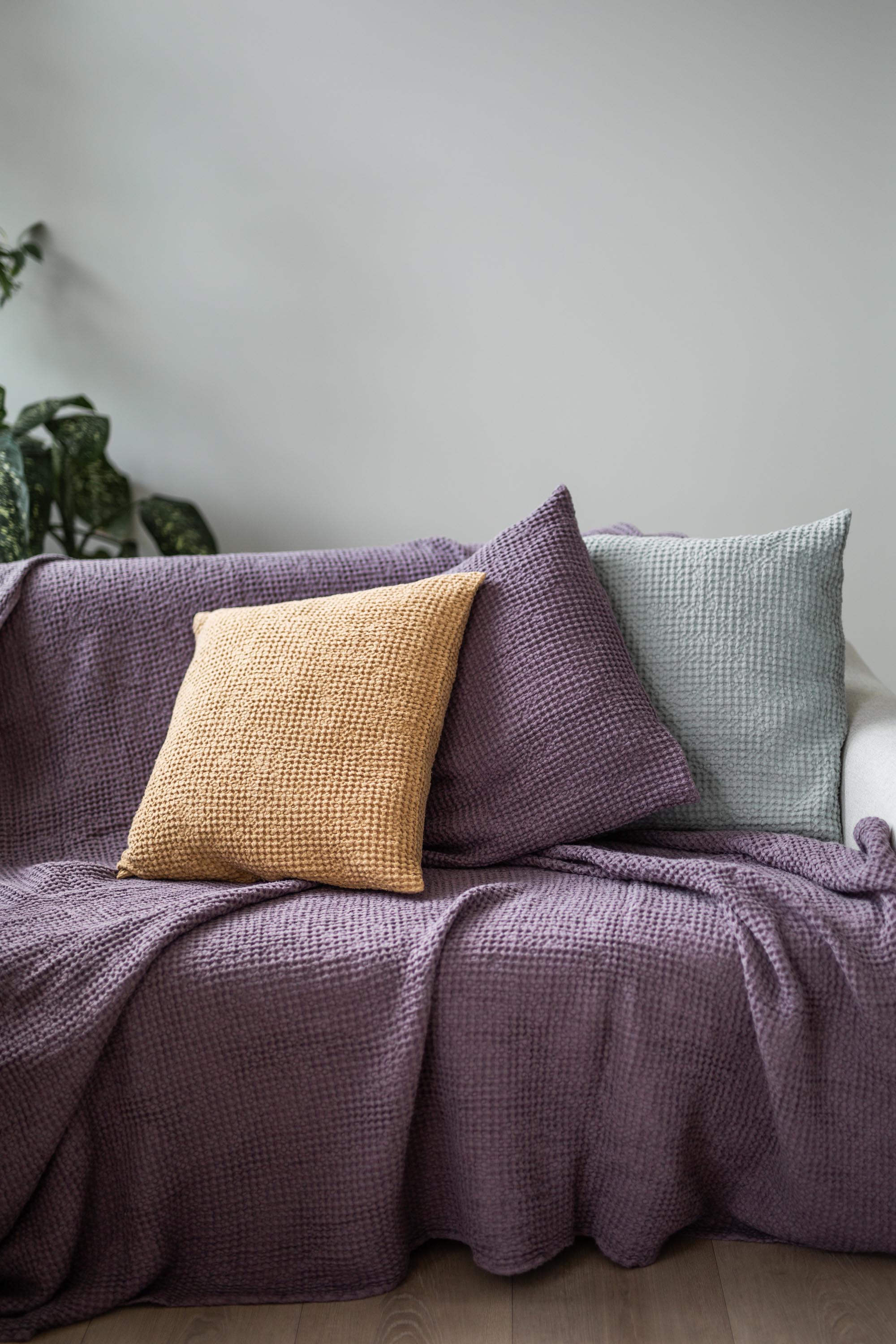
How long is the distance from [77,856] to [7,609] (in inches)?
16.1

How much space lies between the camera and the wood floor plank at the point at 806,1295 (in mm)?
1143

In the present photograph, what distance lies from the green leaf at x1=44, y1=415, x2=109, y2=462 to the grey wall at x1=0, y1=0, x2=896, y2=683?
238 millimetres

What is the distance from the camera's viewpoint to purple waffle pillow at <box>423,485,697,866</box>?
1.45m

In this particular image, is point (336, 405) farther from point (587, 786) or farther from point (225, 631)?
point (587, 786)

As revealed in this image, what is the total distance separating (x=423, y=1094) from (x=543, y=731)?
49 cm

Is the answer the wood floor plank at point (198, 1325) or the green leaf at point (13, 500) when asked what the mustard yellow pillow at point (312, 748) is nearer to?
the wood floor plank at point (198, 1325)

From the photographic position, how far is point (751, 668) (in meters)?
1.54

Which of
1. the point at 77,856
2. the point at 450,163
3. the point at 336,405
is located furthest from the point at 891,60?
the point at 77,856

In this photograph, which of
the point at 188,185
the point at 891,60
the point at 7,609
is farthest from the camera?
the point at 188,185

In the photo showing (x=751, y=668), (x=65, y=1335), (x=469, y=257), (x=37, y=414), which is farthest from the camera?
(x=469, y=257)

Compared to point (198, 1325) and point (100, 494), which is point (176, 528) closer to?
point (100, 494)

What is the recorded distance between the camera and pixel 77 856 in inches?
63.4

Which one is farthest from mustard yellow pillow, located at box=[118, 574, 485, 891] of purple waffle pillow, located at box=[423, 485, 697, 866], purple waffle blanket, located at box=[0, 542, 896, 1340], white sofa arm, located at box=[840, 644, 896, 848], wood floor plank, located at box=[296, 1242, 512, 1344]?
white sofa arm, located at box=[840, 644, 896, 848]

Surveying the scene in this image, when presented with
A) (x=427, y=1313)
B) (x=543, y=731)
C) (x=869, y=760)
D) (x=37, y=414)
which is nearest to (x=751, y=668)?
(x=869, y=760)
